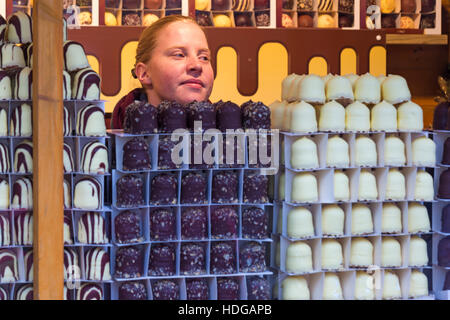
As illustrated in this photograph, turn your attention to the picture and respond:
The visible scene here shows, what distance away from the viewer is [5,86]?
133 inches

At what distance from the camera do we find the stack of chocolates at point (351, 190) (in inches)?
144

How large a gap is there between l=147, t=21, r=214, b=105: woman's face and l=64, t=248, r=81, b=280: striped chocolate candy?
3.17ft

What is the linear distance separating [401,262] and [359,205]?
1.20 ft

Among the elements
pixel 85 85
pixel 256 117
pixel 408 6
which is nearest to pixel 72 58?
pixel 85 85

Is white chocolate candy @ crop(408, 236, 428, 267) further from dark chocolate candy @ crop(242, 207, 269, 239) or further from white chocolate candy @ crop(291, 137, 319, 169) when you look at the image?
dark chocolate candy @ crop(242, 207, 269, 239)

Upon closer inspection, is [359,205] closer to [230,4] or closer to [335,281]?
[335,281]

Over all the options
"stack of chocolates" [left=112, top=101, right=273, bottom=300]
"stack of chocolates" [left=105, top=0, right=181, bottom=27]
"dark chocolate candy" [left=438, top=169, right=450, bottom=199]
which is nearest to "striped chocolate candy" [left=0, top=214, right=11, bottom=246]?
"stack of chocolates" [left=112, top=101, right=273, bottom=300]

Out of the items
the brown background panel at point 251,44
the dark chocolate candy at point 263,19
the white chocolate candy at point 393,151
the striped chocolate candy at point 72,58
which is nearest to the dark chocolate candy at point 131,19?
the brown background panel at point 251,44

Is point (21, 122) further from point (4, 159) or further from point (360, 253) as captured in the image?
point (360, 253)

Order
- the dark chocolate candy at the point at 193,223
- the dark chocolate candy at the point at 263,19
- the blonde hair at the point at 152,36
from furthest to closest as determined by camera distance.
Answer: the dark chocolate candy at the point at 263,19, the blonde hair at the point at 152,36, the dark chocolate candy at the point at 193,223

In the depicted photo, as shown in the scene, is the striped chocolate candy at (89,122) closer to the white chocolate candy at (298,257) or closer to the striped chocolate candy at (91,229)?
the striped chocolate candy at (91,229)

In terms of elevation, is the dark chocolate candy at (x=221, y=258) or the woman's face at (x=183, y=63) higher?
the woman's face at (x=183, y=63)

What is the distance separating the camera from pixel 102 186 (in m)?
3.46

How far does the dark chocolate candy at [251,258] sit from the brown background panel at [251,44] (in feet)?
11.8
